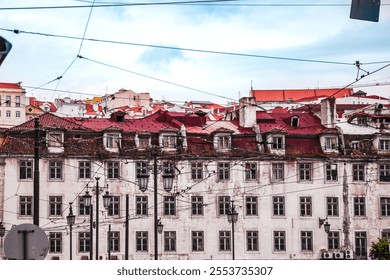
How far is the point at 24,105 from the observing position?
7.80 m

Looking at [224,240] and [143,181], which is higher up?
[143,181]

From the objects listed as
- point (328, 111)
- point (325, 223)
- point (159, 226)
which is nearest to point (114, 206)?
point (159, 226)

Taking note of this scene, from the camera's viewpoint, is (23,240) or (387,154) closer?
(23,240)

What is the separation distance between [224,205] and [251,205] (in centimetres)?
27

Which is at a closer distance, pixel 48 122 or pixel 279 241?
pixel 48 122

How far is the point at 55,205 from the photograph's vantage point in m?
7.88

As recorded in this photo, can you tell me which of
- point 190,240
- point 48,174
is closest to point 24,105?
point 48,174

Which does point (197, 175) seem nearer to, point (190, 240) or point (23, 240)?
point (190, 240)

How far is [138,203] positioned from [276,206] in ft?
4.59

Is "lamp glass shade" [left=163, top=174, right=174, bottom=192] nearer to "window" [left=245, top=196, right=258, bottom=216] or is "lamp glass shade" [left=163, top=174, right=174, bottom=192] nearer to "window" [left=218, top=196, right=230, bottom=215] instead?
"window" [left=218, top=196, right=230, bottom=215]

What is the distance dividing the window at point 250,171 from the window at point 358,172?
1015 millimetres

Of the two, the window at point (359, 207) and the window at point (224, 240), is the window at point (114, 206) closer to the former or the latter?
the window at point (224, 240)

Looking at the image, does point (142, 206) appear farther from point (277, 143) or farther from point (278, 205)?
point (277, 143)

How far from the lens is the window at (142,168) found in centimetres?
804
